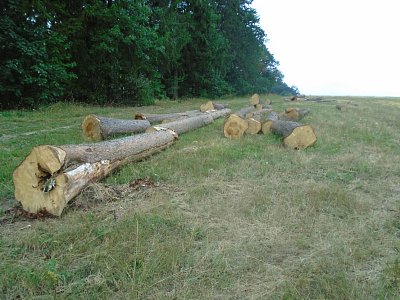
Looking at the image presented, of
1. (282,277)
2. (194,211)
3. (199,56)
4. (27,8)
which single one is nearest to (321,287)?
(282,277)

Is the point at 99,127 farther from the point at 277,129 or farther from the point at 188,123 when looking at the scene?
the point at 277,129

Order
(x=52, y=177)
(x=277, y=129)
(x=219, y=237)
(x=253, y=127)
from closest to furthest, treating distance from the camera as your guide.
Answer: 1. (x=219, y=237)
2. (x=52, y=177)
3. (x=277, y=129)
4. (x=253, y=127)

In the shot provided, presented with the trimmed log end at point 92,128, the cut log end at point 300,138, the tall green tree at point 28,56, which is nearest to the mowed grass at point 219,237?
the cut log end at point 300,138

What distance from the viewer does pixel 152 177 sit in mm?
4598

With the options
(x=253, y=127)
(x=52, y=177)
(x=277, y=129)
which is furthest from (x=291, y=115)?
(x=52, y=177)

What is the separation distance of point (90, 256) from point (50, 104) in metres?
11.9

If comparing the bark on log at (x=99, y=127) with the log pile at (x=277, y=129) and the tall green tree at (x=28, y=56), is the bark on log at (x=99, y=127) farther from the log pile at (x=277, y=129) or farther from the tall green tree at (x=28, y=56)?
the tall green tree at (x=28, y=56)

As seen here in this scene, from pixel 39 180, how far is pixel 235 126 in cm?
505

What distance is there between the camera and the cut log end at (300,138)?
21.3 ft

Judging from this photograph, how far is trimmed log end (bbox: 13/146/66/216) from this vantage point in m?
3.39

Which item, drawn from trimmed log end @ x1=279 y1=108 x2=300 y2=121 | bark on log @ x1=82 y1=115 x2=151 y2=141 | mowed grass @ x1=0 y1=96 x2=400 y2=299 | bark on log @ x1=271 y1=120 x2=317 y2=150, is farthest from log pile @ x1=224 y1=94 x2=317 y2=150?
bark on log @ x1=82 y1=115 x2=151 y2=141

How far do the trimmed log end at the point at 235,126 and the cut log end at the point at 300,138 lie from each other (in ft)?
4.48

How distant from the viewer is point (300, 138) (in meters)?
6.54

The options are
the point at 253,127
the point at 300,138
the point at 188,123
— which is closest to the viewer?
the point at 300,138
